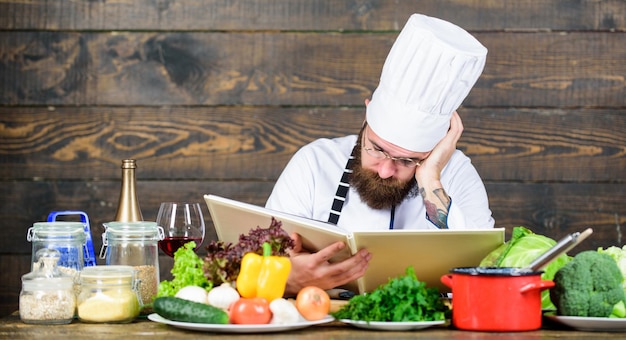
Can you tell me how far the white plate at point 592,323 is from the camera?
163 cm

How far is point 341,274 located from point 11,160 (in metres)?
1.89

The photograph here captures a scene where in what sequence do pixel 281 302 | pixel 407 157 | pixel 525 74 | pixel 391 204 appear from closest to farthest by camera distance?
pixel 281 302, pixel 407 157, pixel 391 204, pixel 525 74

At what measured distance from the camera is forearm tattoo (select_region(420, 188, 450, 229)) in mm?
2566

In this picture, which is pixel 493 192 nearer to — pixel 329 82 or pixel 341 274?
pixel 329 82

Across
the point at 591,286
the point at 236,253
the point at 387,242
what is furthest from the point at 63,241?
the point at 591,286

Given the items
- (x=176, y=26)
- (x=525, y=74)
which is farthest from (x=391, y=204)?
(x=176, y=26)

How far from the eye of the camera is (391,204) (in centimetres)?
285

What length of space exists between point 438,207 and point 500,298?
991mm

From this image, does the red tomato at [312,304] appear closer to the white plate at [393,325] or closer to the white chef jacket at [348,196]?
the white plate at [393,325]

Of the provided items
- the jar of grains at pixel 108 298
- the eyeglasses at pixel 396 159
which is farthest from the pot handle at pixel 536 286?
the eyeglasses at pixel 396 159

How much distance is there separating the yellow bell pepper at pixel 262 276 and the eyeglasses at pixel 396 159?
1.03 m

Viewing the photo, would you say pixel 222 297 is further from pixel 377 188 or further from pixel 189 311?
pixel 377 188

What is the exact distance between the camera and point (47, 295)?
170 cm

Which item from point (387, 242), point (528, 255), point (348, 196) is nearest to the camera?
point (528, 255)
